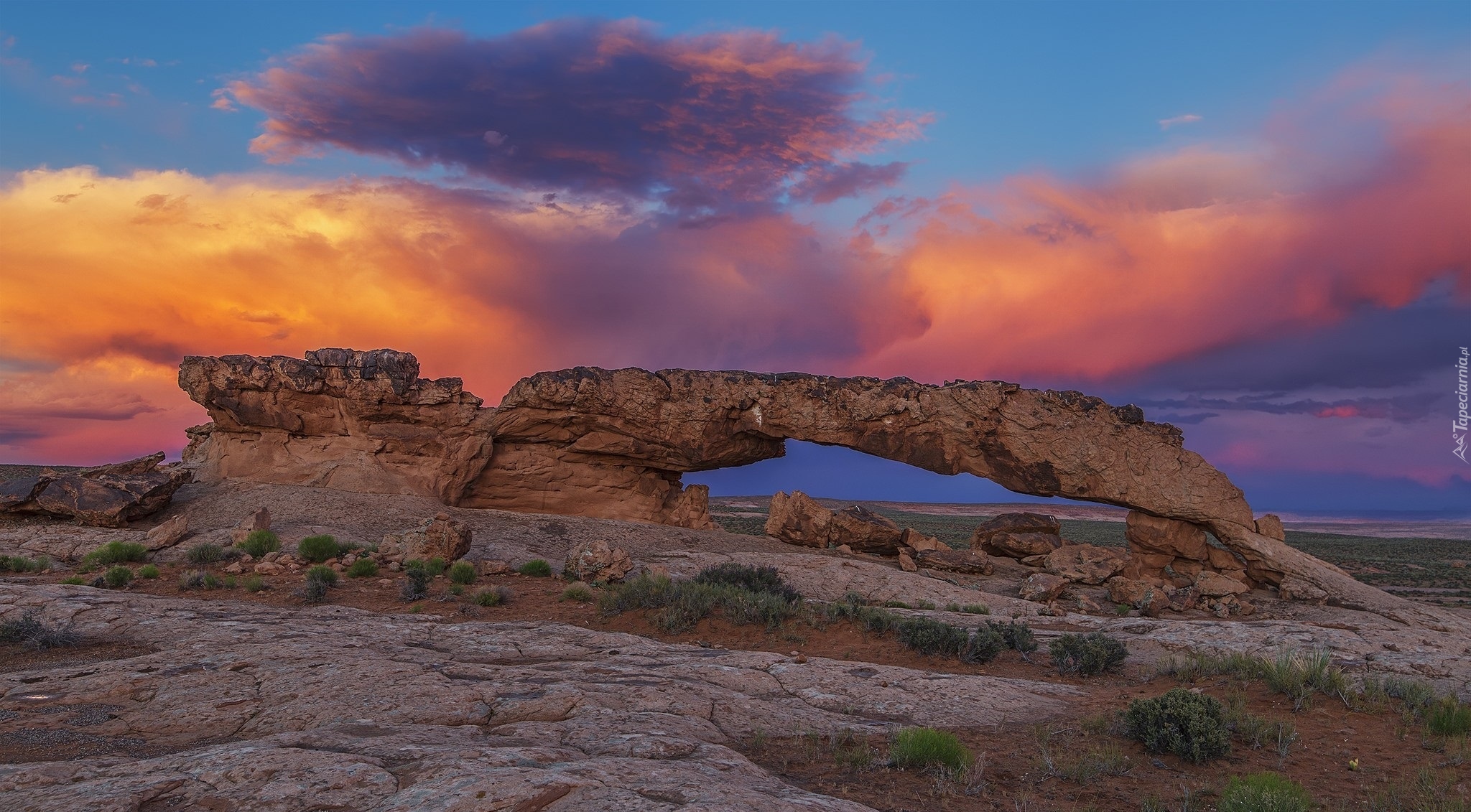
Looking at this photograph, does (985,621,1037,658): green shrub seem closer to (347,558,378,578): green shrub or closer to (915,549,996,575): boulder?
(915,549,996,575): boulder

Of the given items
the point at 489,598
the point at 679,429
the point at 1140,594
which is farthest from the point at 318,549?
the point at 1140,594

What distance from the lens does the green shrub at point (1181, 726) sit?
772 cm

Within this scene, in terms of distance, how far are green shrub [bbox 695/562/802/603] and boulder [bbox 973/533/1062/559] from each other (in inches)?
589

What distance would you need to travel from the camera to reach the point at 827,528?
2838 cm

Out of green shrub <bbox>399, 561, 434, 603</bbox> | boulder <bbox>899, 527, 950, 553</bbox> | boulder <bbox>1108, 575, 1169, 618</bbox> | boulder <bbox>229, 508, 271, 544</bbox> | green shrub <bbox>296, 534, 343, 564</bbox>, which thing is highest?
boulder <bbox>229, 508, 271, 544</bbox>

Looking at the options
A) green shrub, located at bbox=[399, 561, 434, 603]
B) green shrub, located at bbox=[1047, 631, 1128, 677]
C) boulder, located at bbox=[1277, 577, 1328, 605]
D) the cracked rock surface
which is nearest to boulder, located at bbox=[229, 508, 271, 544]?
green shrub, located at bbox=[399, 561, 434, 603]

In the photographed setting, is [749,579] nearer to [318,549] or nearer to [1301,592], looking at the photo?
[318,549]

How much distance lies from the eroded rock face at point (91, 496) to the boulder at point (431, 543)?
315 inches

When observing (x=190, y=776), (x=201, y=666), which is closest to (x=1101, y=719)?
(x=190, y=776)

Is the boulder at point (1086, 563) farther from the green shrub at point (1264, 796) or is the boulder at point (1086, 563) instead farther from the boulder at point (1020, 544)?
the green shrub at point (1264, 796)

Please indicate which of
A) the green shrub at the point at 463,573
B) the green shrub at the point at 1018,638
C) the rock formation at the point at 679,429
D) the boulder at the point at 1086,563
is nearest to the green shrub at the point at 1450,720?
the green shrub at the point at 1018,638

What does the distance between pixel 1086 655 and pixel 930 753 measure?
6.08m

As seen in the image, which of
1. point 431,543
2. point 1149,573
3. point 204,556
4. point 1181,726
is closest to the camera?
point 1181,726

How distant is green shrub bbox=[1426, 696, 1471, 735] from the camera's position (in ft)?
27.6
